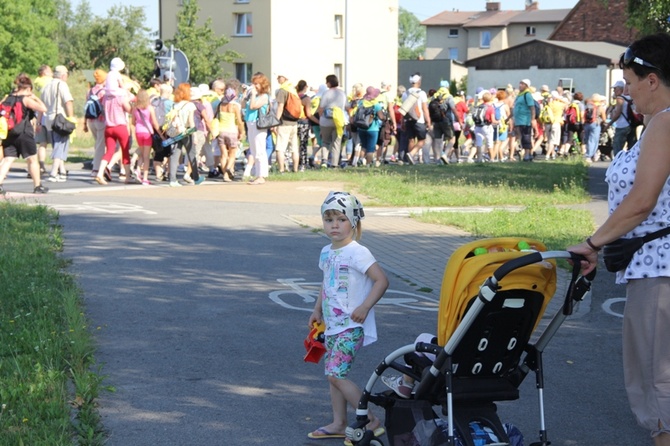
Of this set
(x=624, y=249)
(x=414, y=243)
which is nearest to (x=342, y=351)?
(x=624, y=249)

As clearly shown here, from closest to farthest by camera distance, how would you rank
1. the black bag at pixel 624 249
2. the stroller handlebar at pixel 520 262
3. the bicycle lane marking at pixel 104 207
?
the stroller handlebar at pixel 520 262 → the black bag at pixel 624 249 → the bicycle lane marking at pixel 104 207

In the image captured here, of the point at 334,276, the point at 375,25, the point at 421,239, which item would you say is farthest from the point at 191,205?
the point at 375,25

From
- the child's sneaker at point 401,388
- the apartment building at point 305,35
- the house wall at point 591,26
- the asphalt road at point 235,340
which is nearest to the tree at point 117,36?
the apartment building at point 305,35

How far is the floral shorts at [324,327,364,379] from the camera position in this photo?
534 centimetres

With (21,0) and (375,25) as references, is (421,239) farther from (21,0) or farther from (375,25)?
(375,25)

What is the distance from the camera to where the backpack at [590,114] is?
2795 cm

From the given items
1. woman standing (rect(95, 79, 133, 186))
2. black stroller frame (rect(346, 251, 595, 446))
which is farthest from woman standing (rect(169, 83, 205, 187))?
black stroller frame (rect(346, 251, 595, 446))

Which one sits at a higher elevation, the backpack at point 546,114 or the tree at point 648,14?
the tree at point 648,14

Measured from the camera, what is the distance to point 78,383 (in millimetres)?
5879

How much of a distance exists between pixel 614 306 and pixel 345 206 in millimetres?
4128

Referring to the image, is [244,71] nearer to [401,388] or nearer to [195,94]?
[195,94]

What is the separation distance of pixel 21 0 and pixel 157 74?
42.5 metres

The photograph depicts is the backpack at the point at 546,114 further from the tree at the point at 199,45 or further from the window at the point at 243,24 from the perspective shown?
the window at the point at 243,24

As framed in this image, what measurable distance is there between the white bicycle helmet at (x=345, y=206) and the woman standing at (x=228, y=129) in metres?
13.6
